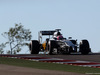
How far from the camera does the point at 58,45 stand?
24234 millimetres

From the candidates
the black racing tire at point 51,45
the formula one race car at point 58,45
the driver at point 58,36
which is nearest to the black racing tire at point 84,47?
the formula one race car at point 58,45

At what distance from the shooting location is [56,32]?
2553cm

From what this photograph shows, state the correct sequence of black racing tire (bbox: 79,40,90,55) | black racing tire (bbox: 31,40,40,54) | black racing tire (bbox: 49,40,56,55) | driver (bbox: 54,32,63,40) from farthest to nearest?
black racing tire (bbox: 31,40,40,54) → driver (bbox: 54,32,63,40) → black racing tire (bbox: 79,40,90,55) → black racing tire (bbox: 49,40,56,55)

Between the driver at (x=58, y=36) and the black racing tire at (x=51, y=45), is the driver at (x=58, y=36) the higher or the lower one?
the higher one

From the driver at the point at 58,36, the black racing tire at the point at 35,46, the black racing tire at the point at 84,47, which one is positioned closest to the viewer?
the black racing tire at the point at 84,47

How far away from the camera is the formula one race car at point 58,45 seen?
23562 mm

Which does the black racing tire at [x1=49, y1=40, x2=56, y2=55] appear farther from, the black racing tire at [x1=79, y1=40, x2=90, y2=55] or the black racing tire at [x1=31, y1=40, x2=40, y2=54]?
the black racing tire at [x1=79, y1=40, x2=90, y2=55]

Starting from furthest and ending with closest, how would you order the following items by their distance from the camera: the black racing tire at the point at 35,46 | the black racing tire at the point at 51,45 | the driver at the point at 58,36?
the black racing tire at the point at 35,46
the driver at the point at 58,36
the black racing tire at the point at 51,45

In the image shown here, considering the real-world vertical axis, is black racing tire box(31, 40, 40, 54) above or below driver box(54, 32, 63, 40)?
below

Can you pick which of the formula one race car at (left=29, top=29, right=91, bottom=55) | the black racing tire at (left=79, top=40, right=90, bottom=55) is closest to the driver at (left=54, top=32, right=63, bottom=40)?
the formula one race car at (left=29, top=29, right=91, bottom=55)

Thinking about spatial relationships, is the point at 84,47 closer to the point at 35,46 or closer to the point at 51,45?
the point at 51,45

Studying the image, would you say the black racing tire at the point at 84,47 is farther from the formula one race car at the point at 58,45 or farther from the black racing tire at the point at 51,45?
the black racing tire at the point at 51,45

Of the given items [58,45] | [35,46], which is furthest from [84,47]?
[35,46]

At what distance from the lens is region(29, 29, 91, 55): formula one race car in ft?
77.3
